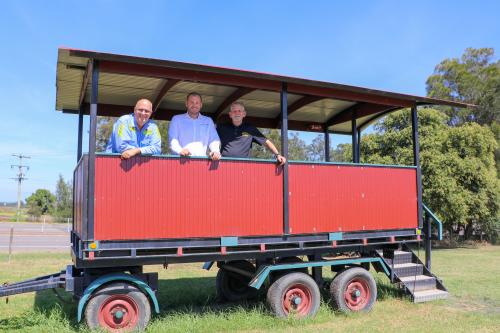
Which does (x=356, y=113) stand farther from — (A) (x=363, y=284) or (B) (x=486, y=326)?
(B) (x=486, y=326)

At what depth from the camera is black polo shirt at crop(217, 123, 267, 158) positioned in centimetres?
691

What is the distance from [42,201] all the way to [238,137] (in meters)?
77.6

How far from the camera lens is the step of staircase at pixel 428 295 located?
7.82 meters

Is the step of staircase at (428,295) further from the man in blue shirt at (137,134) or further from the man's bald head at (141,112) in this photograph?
the man's bald head at (141,112)

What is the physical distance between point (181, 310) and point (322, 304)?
7.58ft

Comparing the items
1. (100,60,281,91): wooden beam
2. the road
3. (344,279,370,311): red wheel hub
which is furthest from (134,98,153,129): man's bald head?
the road

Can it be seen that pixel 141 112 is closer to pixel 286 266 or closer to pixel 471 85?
pixel 286 266

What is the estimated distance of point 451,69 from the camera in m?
28.7

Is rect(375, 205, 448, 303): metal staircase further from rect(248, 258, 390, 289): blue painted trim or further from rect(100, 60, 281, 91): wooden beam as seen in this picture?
rect(100, 60, 281, 91): wooden beam

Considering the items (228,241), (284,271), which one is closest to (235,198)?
(228,241)

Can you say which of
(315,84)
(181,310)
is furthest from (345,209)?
(181,310)

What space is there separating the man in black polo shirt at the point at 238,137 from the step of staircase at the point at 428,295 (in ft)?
12.2

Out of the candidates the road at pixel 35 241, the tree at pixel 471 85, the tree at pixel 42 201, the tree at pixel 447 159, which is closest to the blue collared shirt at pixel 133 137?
the road at pixel 35 241

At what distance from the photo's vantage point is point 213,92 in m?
7.91
